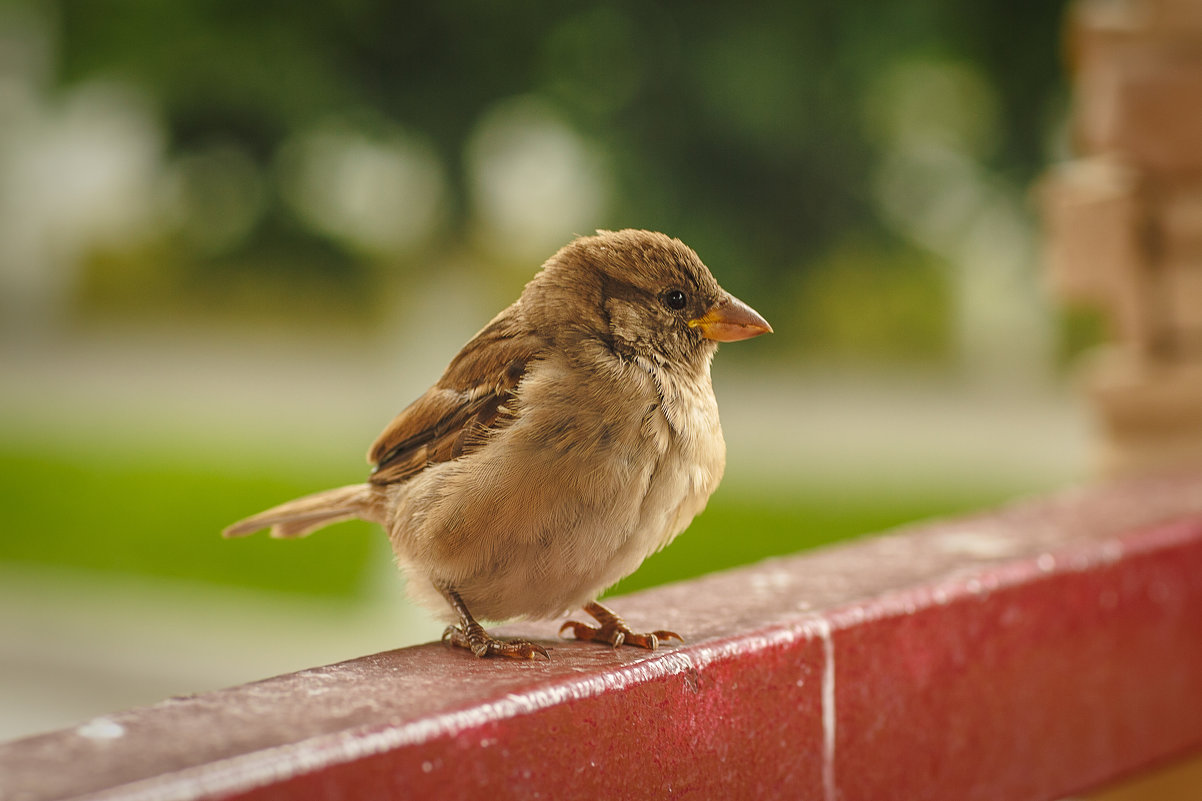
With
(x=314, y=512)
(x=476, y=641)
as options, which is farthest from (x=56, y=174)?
(x=476, y=641)

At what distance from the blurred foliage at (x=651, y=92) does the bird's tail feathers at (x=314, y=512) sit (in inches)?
141

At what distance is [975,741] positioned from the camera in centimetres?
177

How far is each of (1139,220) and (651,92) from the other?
2636 millimetres

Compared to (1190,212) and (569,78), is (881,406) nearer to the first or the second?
(569,78)

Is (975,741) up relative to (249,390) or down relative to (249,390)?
down

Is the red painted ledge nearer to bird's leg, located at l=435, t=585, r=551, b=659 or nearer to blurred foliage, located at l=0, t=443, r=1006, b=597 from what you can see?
bird's leg, located at l=435, t=585, r=551, b=659

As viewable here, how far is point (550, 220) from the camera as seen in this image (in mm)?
5730

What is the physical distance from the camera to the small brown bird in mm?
1408

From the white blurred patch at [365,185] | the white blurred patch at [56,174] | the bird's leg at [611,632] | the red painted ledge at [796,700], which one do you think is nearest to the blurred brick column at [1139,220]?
the red painted ledge at [796,700]

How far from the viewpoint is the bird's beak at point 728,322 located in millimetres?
1454

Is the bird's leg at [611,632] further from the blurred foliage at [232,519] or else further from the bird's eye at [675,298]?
the blurred foliage at [232,519]

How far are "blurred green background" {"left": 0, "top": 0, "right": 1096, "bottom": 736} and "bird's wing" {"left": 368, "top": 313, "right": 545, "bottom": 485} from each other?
3.33m

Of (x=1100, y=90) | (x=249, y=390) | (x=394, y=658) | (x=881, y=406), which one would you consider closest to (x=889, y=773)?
(x=394, y=658)

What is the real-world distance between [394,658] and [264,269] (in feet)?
15.8
